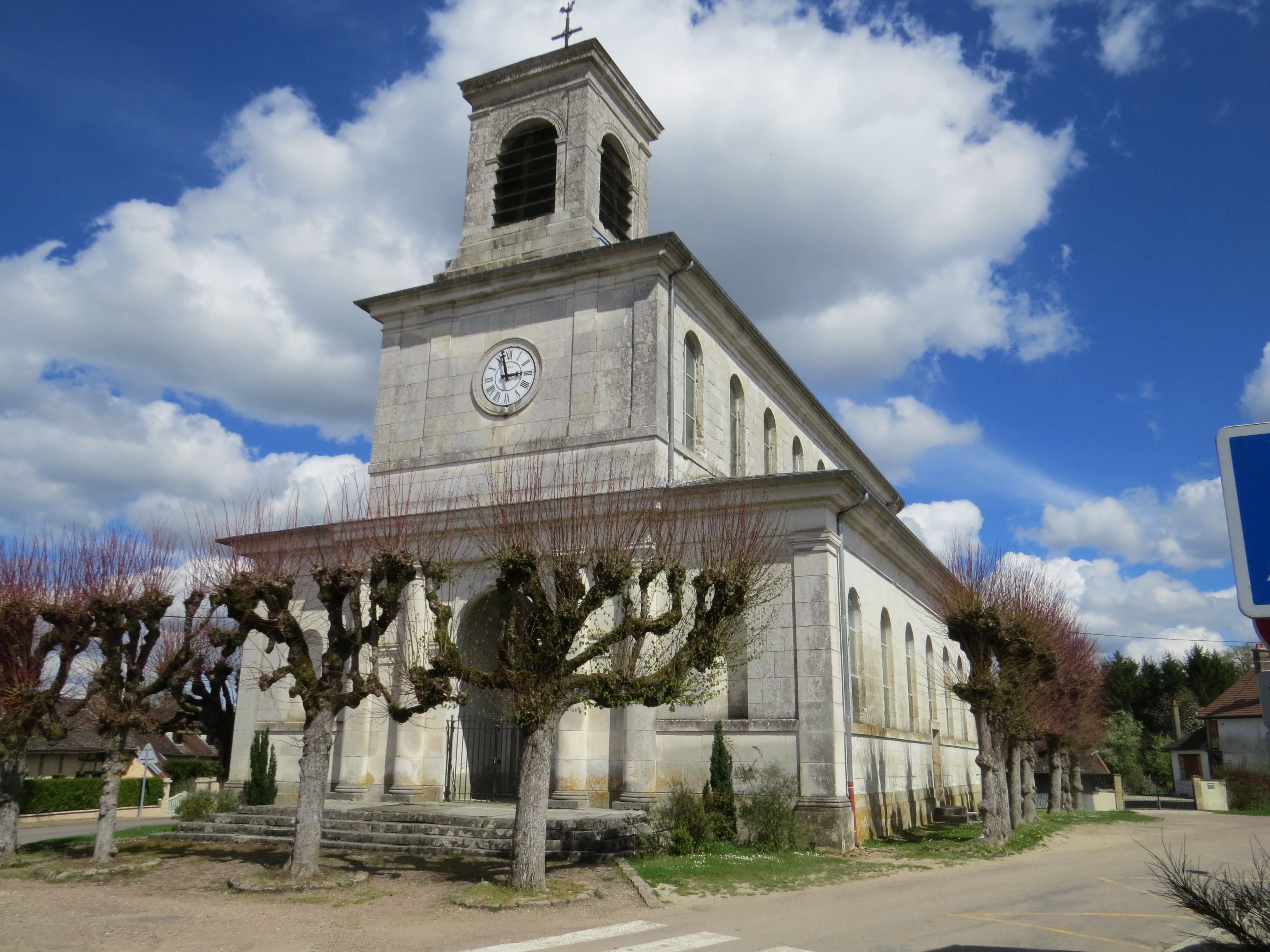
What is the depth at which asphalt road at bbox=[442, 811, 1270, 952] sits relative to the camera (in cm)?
933

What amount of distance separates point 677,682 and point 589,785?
5.84m

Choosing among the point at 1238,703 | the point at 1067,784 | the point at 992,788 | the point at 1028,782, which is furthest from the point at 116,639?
the point at 1238,703

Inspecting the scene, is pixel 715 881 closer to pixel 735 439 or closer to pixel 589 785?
pixel 589 785

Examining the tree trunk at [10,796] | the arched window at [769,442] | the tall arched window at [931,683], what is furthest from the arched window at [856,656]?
the tree trunk at [10,796]

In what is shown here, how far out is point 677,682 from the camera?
44.3ft

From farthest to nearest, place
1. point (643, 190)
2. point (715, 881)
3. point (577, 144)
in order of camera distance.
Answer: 1. point (643, 190)
2. point (577, 144)
3. point (715, 881)

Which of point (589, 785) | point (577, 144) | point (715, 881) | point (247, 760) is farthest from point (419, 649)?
point (577, 144)

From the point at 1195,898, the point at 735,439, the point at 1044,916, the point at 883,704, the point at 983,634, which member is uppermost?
the point at 735,439

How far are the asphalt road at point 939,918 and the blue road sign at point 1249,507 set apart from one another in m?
6.16

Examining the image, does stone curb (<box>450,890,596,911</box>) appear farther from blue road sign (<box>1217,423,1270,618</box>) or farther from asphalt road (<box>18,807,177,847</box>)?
asphalt road (<box>18,807,177,847</box>)

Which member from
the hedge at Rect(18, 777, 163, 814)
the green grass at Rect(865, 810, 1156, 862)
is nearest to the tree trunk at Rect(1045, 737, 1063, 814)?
the green grass at Rect(865, 810, 1156, 862)

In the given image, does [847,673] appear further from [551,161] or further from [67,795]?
[67,795]

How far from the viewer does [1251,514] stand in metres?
4.23

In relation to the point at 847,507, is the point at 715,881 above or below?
below
